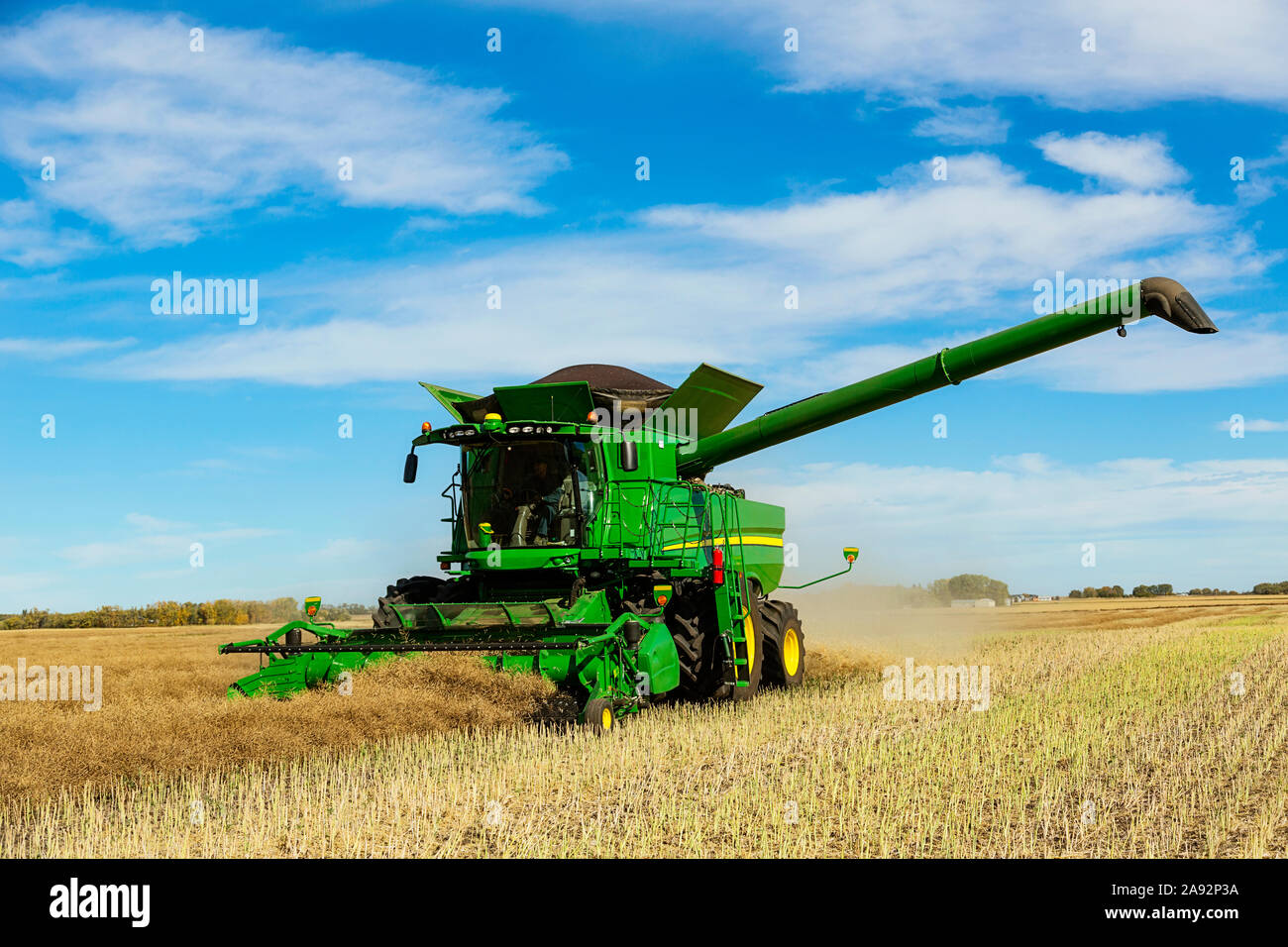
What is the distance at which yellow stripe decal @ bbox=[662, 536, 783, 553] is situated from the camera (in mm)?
10484

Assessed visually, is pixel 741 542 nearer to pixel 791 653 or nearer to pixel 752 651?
pixel 752 651

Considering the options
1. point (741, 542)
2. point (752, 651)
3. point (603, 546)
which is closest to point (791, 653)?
point (752, 651)

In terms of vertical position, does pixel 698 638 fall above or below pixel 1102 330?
below

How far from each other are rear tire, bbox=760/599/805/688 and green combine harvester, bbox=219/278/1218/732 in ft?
0.11

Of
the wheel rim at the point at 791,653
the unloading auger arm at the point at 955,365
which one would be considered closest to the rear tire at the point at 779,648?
the wheel rim at the point at 791,653

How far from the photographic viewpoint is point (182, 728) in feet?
23.2

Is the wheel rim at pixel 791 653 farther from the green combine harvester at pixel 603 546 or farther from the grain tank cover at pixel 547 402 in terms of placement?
the grain tank cover at pixel 547 402

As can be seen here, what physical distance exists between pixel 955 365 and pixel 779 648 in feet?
11.7

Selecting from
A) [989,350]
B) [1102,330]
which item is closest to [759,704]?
[989,350]

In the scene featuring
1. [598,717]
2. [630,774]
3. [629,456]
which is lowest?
[630,774]

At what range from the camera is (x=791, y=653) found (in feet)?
39.9

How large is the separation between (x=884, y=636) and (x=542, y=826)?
45.3 ft

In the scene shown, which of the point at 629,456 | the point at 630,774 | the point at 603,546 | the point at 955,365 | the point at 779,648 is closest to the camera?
the point at 630,774
